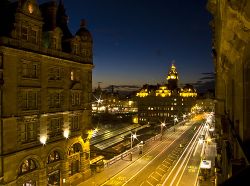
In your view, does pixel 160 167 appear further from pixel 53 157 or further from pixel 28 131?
pixel 28 131

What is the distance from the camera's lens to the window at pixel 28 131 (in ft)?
105

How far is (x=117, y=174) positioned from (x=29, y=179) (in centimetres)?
1882

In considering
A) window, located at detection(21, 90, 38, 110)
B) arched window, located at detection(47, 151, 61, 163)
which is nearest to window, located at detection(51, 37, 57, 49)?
window, located at detection(21, 90, 38, 110)

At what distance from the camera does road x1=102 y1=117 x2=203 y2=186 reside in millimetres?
44594

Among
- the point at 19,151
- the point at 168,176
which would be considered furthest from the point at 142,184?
the point at 19,151

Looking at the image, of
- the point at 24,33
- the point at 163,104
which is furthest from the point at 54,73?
the point at 163,104

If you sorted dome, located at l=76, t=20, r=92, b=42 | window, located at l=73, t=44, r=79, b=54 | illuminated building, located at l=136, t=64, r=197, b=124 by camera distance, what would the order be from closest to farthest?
window, located at l=73, t=44, r=79, b=54, dome, located at l=76, t=20, r=92, b=42, illuminated building, located at l=136, t=64, r=197, b=124

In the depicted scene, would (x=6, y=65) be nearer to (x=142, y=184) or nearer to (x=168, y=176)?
(x=142, y=184)

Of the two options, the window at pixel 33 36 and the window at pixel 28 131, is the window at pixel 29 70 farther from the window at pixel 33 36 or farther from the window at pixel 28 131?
the window at pixel 28 131

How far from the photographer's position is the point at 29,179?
32719 millimetres

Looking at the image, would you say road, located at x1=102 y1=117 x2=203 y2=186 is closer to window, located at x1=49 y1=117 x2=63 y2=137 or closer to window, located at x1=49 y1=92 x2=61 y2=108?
window, located at x1=49 y1=117 x2=63 y2=137

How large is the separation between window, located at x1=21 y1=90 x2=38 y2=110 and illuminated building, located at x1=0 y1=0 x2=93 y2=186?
0.11 metres

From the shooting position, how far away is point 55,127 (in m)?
37.7

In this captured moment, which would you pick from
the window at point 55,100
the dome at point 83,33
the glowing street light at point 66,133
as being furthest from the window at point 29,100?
the dome at point 83,33
